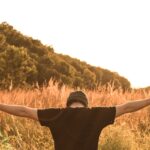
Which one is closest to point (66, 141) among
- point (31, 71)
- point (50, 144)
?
point (50, 144)

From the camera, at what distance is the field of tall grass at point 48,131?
27.3 feet

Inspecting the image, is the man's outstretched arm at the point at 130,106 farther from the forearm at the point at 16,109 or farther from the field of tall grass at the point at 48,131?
the field of tall grass at the point at 48,131

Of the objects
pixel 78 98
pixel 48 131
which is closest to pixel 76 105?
pixel 78 98

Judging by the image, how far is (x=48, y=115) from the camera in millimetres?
3803

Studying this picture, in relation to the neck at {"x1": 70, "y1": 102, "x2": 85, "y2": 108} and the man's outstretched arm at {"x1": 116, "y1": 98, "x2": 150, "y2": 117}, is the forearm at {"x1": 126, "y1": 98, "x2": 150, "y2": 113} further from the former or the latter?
the neck at {"x1": 70, "y1": 102, "x2": 85, "y2": 108}

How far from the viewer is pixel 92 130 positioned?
3711 mm

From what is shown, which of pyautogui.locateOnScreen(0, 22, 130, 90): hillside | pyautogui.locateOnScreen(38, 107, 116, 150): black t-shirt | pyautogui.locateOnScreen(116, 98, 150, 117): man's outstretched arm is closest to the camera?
pyautogui.locateOnScreen(38, 107, 116, 150): black t-shirt

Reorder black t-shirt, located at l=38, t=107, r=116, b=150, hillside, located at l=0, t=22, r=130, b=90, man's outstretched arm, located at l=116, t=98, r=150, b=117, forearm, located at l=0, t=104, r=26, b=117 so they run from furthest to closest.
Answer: hillside, located at l=0, t=22, r=130, b=90 → forearm, located at l=0, t=104, r=26, b=117 → man's outstretched arm, located at l=116, t=98, r=150, b=117 → black t-shirt, located at l=38, t=107, r=116, b=150

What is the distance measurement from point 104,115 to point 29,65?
24.1m

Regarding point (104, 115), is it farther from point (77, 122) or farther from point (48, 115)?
point (48, 115)

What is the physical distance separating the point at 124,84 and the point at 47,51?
41.1 feet

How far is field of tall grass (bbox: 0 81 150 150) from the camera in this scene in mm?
8328

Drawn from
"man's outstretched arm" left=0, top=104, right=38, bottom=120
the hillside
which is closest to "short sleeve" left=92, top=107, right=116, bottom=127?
"man's outstretched arm" left=0, top=104, right=38, bottom=120

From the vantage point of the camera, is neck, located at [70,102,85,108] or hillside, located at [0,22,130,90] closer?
neck, located at [70,102,85,108]
